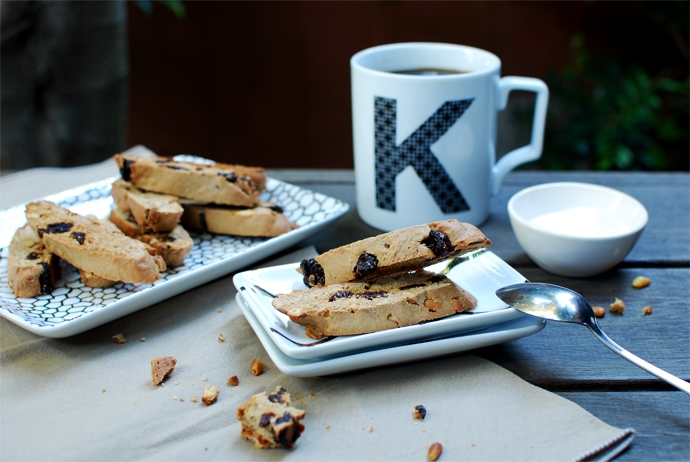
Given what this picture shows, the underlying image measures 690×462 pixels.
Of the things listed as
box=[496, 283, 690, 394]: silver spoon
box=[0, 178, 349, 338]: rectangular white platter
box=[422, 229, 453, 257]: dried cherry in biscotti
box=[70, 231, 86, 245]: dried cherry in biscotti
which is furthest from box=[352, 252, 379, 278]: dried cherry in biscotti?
box=[70, 231, 86, 245]: dried cherry in biscotti

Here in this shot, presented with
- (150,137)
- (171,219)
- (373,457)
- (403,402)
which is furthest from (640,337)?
(150,137)

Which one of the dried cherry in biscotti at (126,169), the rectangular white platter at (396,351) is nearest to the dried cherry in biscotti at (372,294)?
the rectangular white platter at (396,351)

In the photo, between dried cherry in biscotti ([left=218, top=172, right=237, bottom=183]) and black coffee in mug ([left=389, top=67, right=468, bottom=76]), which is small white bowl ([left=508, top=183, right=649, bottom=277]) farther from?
dried cherry in biscotti ([left=218, top=172, right=237, bottom=183])

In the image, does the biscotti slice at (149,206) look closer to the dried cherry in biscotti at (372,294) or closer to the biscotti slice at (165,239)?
the biscotti slice at (165,239)

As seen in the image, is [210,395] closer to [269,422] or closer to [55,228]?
[269,422]

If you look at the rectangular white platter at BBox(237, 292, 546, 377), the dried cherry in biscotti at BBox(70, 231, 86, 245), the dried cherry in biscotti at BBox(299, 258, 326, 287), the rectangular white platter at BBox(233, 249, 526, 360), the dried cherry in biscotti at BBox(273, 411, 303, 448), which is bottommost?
the dried cherry in biscotti at BBox(273, 411, 303, 448)

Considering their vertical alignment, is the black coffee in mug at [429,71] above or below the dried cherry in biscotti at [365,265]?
above
